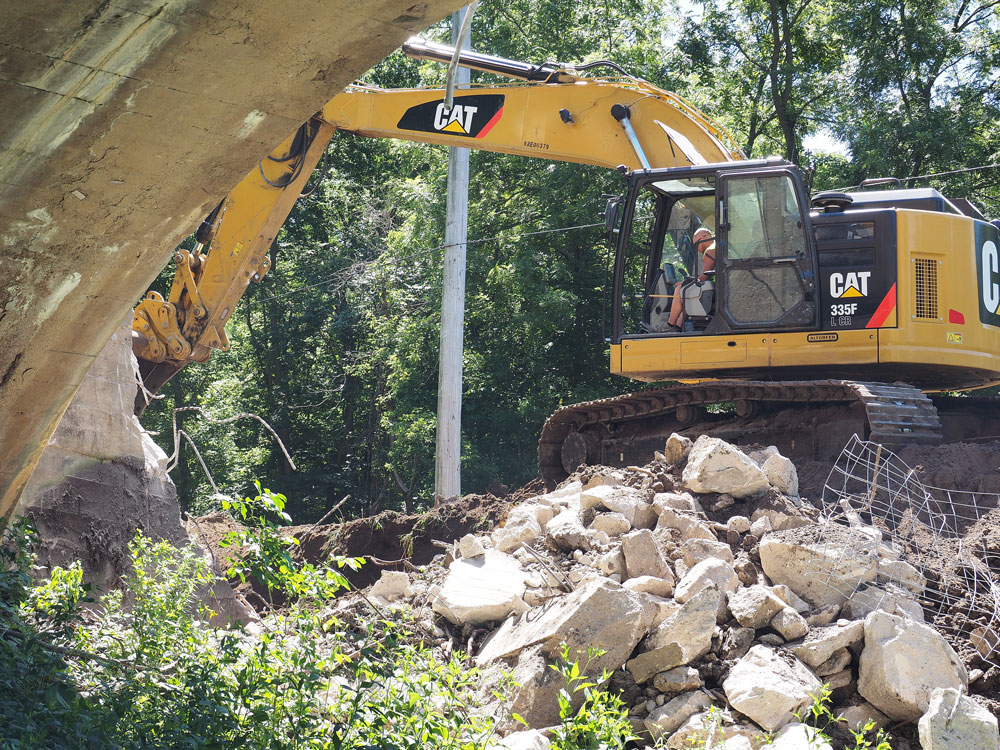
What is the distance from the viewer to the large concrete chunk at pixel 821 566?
6414 mm

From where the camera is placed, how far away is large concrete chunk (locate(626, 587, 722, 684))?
5742 millimetres

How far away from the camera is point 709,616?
588 centimetres

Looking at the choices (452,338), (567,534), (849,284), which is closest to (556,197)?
(452,338)

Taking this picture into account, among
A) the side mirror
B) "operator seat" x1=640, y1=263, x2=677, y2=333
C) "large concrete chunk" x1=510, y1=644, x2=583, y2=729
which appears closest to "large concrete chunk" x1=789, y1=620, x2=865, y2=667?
"large concrete chunk" x1=510, y1=644, x2=583, y2=729

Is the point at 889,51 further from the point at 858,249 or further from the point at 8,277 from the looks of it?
the point at 8,277

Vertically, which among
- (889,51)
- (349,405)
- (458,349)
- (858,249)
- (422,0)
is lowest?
(349,405)

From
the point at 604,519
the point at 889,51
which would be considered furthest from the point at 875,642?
the point at 889,51

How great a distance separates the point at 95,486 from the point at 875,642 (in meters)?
4.54

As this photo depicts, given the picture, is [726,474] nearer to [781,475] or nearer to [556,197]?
[781,475]

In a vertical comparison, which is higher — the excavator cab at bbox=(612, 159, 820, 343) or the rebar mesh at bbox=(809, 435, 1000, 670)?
the excavator cab at bbox=(612, 159, 820, 343)

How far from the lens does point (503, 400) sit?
1944 cm

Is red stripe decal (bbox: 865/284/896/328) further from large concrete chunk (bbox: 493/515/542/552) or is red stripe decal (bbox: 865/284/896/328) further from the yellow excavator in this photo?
large concrete chunk (bbox: 493/515/542/552)

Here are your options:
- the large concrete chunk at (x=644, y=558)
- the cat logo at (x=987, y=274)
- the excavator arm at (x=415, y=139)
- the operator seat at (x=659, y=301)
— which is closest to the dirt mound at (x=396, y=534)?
the excavator arm at (x=415, y=139)

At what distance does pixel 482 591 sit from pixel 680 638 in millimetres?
1475
